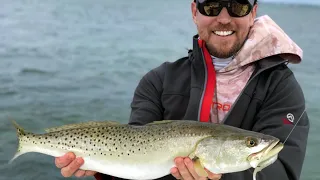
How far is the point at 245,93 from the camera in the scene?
397 cm

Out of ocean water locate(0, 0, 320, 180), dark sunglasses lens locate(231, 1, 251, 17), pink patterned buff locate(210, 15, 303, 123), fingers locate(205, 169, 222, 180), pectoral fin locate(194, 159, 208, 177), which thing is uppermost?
dark sunglasses lens locate(231, 1, 251, 17)

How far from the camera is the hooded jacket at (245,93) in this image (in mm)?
3718

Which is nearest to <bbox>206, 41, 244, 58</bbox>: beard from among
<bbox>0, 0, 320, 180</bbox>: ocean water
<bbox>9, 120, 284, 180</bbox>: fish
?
<bbox>9, 120, 284, 180</bbox>: fish

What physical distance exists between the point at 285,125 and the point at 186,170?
1.00 m

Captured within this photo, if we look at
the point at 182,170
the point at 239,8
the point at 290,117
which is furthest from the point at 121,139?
the point at 239,8

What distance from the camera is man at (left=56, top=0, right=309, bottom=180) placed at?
3814 millimetres

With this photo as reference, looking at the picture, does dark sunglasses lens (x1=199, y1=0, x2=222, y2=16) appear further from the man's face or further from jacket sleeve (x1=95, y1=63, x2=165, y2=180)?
jacket sleeve (x1=95, y1=63, x2=165, y2=180)

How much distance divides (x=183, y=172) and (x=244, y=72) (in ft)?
4.29

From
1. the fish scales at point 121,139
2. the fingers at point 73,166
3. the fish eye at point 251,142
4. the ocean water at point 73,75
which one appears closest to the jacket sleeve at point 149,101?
the fish scales at point 121,139

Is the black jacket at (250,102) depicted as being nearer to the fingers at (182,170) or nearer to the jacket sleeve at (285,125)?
the jacket sleeve at (285,125)

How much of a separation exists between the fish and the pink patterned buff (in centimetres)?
66

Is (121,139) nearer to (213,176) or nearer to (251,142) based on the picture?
(213,176)

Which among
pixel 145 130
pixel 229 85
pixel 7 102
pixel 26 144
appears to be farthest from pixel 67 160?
pixel 7 102

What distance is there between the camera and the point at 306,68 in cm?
1797
